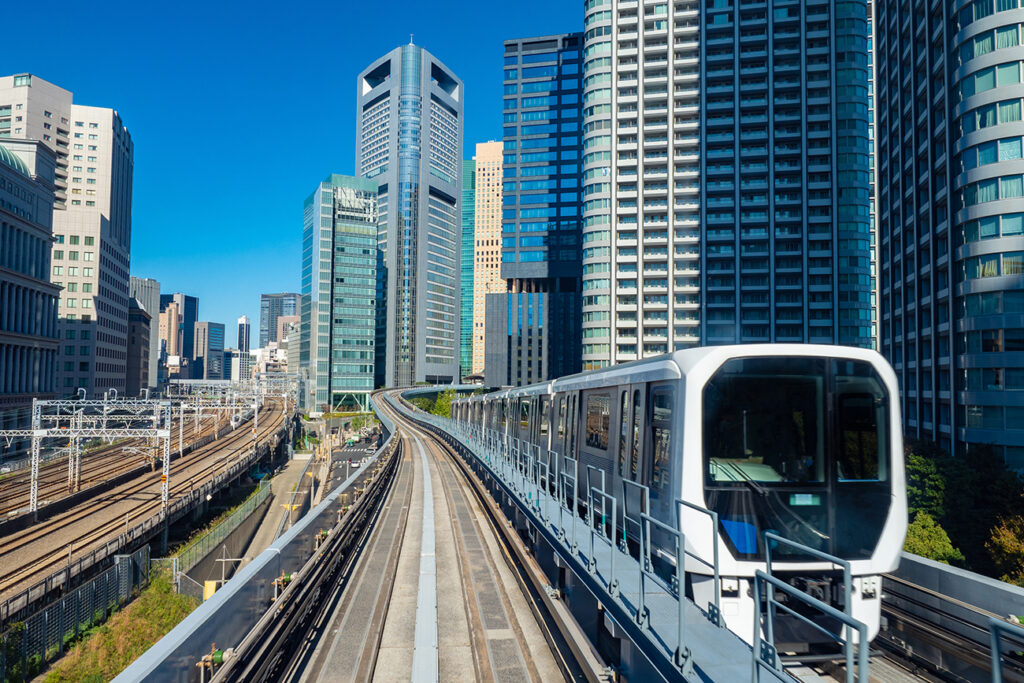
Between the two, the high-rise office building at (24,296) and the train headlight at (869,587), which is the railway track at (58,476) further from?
the train headlight at (869,587)

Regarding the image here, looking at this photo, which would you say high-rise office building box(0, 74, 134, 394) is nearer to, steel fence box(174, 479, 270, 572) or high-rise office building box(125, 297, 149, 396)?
high-rise office building box(125, 297, 149, 396)

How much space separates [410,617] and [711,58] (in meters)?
73.9

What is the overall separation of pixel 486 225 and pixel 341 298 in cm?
8248

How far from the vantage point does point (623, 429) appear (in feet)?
33.5

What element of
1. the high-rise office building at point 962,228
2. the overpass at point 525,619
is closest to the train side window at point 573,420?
the overpass at point 525,619

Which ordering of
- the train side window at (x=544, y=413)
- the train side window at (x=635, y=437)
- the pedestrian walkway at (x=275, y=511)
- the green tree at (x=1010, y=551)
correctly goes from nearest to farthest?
1. the train side window at (x=635, y=437)
2. the train side window at (x=544, y=413)
3. the green tree at (x=1010, y=551)
4. the pedestrian walkway at (x=275, y=511)

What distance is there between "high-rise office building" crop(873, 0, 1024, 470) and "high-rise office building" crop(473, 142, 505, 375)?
150m

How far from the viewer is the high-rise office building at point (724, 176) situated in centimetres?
6569

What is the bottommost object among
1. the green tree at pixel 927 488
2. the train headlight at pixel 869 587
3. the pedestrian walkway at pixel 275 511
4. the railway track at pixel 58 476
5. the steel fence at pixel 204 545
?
the pedestrian walkway at pixel 275 511

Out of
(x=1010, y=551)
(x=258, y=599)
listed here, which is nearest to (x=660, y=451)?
(x=258, y=599)

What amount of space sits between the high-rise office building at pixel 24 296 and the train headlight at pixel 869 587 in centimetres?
6221

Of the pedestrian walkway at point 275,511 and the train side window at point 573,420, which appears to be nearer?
the train side window at point 573,420

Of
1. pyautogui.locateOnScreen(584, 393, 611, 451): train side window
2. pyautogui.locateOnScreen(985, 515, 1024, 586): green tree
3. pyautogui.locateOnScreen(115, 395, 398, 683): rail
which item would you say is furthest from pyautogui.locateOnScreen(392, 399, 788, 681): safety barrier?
pyautogui.locateOnScreen(985, 515, 1024, 586): green tree

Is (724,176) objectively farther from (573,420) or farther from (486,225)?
(486,225)
